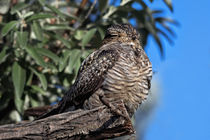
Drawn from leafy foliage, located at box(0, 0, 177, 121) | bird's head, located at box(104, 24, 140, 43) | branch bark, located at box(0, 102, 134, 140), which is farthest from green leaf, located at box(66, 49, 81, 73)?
branch bark, located at box(0, 102, 134, 140)

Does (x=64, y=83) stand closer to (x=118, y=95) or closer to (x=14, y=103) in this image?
(x=14, y=103)

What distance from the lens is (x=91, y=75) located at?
11.7 feet

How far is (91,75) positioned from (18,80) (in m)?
0.95

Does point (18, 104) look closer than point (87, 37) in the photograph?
Yes

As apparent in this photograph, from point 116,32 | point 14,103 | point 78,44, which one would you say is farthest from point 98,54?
point 14,103

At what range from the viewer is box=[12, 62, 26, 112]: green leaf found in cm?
406

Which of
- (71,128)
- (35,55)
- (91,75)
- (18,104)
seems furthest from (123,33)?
(18,104)

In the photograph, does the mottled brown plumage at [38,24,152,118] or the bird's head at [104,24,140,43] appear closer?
the mottled brown plumage at [38,24,152,118]

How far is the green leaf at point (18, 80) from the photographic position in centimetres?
406

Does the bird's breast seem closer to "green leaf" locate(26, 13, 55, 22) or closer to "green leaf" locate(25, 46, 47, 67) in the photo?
"green leaf" locate(25, 46, 47, 67)

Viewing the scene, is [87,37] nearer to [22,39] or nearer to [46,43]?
[46,43]

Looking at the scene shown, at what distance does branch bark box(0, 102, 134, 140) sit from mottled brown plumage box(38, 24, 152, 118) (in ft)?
1.10

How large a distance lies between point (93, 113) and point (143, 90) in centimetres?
62

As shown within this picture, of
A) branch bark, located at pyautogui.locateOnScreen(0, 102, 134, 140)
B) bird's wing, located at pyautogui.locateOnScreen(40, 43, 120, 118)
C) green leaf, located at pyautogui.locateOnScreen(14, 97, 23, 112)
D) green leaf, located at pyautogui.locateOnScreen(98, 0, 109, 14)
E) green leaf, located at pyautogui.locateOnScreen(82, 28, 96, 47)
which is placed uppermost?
green leaf, located at pyautogui.locateOnScreen(98, 0, 109, 14)
